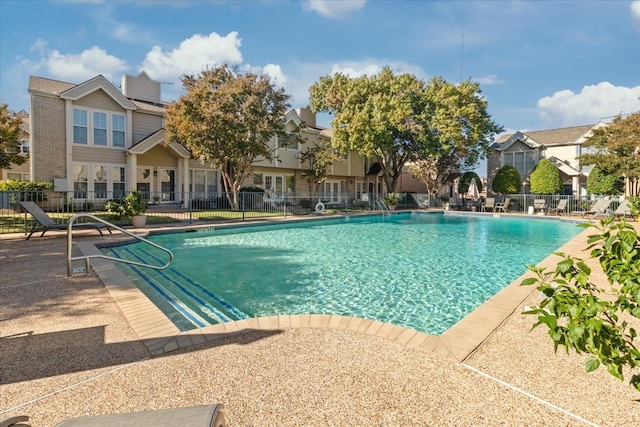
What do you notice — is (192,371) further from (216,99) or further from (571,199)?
(571,199)

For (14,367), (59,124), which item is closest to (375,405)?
(14,367)

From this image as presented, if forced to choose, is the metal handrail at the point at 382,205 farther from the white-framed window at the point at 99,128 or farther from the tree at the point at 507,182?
the white-framed window at the point at 99,128

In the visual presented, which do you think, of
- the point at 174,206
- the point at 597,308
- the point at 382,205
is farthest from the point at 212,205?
the point at 597,308

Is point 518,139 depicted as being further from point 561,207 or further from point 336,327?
point 336,327

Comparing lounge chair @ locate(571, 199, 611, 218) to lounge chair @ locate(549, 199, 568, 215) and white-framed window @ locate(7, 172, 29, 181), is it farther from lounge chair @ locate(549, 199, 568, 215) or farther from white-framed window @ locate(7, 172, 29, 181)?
white-framed window @ locate(7, 172, 29, 181)

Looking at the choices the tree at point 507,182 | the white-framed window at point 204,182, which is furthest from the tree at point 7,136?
the tree at point 507,182

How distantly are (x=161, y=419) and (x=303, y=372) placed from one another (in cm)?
168

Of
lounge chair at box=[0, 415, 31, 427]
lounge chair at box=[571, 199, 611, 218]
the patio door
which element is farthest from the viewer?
the patio door

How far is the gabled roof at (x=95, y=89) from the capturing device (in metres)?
18.1

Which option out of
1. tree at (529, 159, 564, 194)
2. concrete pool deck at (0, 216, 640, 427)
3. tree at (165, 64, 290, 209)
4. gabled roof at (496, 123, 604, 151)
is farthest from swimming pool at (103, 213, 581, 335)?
gabled roof at (496, 123, 604, 151)

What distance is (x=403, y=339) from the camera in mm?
3727

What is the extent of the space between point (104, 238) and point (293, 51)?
1049 centimetres

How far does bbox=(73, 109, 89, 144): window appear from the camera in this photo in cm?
1852

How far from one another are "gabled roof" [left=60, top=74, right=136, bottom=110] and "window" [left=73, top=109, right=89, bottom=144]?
0.80 meters
